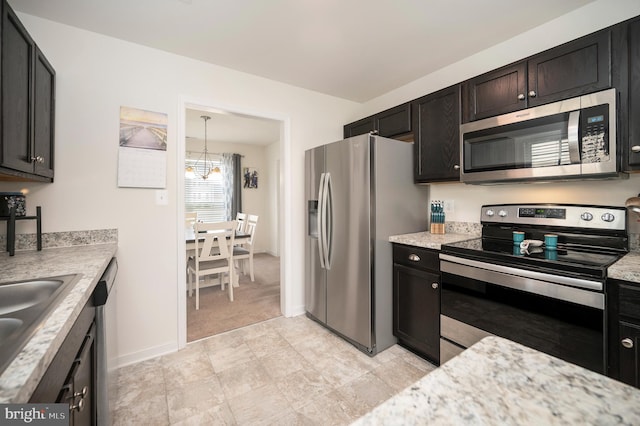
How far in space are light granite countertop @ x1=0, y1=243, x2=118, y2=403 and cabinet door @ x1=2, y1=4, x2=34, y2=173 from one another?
0.49m

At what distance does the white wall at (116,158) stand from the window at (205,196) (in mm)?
3432

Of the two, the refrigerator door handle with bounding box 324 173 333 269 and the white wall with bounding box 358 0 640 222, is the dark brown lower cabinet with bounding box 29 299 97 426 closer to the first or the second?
the refrigerator door handle with bounding box 324 173 333 269

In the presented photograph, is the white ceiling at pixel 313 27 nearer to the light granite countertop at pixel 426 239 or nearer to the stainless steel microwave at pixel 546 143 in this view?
the stainless steel microwave at pixel 546 143

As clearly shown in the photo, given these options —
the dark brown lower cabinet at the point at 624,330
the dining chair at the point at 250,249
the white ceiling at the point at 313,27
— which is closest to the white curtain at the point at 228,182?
the dining chair at the point at 250,249

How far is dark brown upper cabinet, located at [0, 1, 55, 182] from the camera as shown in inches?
49.9

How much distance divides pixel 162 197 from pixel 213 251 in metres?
1.48

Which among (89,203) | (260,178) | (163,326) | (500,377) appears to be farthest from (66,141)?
(260,178)

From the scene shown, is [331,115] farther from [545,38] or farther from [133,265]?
[133,265]

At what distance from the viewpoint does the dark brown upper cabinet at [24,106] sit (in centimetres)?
127

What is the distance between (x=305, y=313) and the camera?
9.90 ft

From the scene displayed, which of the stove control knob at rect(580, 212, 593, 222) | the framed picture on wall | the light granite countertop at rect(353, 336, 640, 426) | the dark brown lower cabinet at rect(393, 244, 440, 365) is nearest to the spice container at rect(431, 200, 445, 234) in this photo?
the dark brown lower cabinet at rect(393, 244, 440, 365)

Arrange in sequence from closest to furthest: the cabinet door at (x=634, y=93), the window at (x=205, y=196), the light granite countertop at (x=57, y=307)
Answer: the light granite countertop at (x=57, y=307) → the cabinet door at (x=634, y=93) → the window at (x=205, y=196)

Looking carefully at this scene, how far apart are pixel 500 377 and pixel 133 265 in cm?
245

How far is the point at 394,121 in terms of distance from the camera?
8.70 feet
